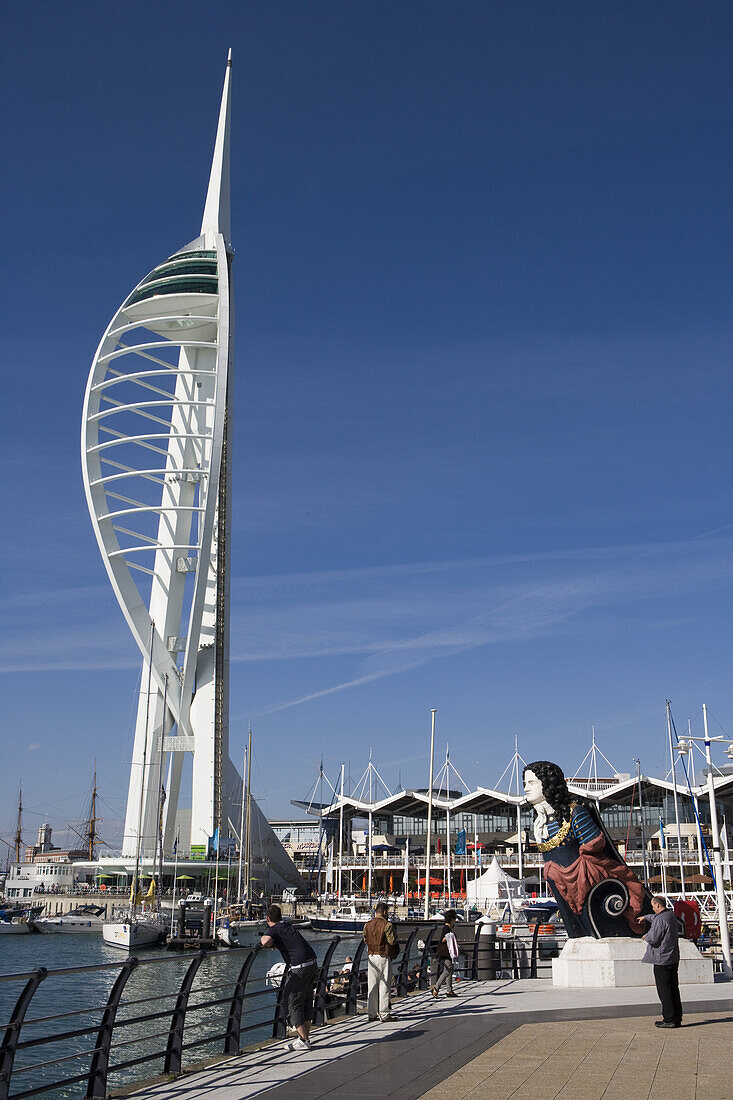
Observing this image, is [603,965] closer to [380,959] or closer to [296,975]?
[380,959]

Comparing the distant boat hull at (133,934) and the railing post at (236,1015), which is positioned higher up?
the railing post at (236,1015)

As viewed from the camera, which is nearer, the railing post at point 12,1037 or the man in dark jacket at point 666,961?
the railing post at point 12,1037

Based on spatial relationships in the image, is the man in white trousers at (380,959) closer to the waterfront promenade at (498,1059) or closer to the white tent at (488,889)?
the waterfront promenade at (498,1059)

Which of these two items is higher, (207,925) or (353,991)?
(353,991)

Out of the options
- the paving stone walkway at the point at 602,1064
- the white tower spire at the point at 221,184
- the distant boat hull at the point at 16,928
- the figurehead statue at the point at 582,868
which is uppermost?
the white tower spire at the point at 221,184

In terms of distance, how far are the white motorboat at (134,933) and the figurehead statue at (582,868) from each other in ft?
112

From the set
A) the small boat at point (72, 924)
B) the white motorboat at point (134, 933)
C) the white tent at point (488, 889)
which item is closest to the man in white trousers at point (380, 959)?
the white motorboat at point (134, 933)

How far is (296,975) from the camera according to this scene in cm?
947

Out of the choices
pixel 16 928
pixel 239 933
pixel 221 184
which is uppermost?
pixel 221 184

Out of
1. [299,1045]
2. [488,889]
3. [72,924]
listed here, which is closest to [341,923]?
[488,889]

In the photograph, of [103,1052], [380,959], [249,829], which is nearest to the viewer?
[103,1052]

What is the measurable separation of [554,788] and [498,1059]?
657 cm

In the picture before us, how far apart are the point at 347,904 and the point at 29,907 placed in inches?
964

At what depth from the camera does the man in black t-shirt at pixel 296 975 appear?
939 cm
